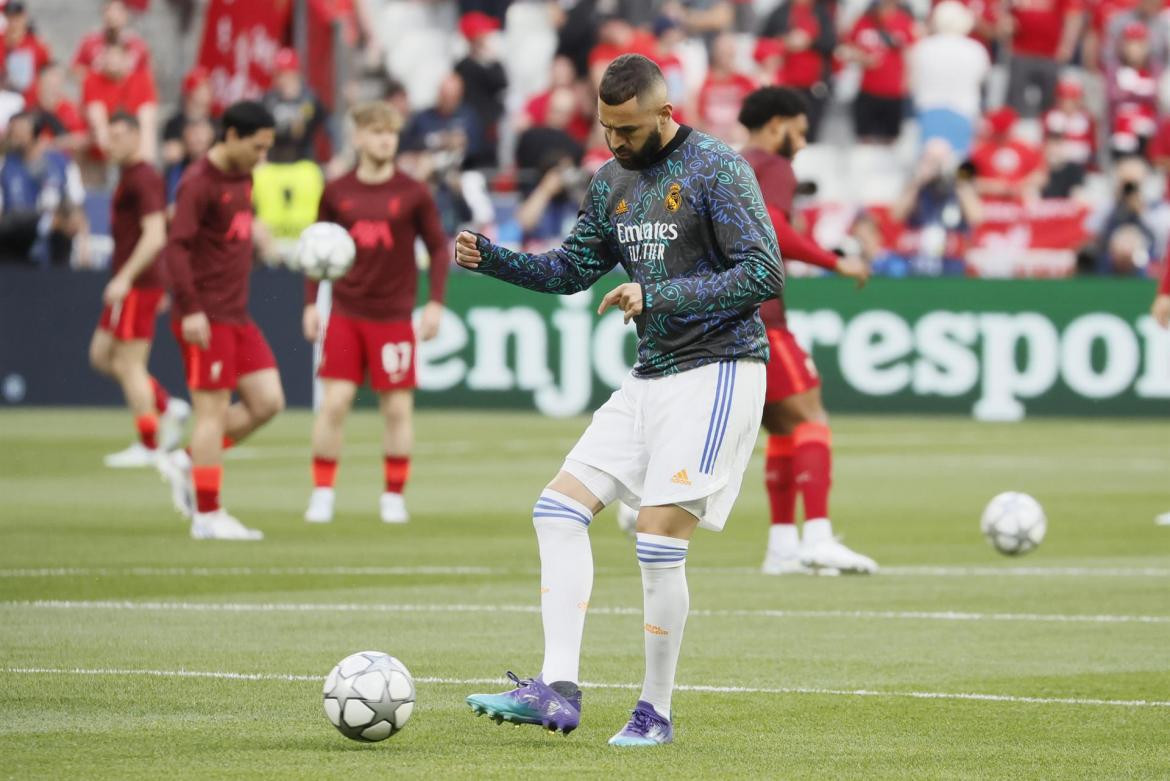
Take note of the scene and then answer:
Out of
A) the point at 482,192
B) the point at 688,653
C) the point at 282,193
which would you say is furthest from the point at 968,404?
the point at 688,653

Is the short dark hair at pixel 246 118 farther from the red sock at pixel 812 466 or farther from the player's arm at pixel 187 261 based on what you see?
the red sock at pixel 812 466

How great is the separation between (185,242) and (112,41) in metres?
13.3

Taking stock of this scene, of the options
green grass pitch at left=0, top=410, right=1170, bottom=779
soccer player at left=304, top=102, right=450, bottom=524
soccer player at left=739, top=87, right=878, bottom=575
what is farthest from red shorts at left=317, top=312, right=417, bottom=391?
soccer player at left=739, top=87, right=878, bottom=575

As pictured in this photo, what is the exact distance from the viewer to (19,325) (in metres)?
25.7

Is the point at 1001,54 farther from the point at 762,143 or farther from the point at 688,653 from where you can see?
the point at 688,653

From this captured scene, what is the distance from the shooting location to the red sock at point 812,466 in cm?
1250

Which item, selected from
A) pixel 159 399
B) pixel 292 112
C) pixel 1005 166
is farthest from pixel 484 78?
pixel 159 399

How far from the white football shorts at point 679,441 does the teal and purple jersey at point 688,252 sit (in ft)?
0.25

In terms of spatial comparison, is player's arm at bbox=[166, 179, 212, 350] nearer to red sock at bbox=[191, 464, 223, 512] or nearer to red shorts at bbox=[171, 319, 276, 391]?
red shorts at bbox=[171, 319, 276, 391]

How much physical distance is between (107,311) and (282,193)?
699 cm

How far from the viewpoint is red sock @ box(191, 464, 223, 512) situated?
14297mm

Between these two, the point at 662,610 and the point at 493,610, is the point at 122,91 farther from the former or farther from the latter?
the point at 662,610

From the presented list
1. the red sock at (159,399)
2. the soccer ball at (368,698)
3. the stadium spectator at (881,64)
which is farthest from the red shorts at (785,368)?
the stadium spectator at (881,64)

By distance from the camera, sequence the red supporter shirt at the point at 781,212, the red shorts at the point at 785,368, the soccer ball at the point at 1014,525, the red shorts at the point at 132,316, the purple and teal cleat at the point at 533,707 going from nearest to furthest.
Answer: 1. the purple and teal cleat at the point at 533,707
2. the red supporter shirt at the point at 781,212
3. the red shorts at the point at 785,368
4. the soccer ball at the point at 1014,525
5. the red shorts at the point at 132,316
